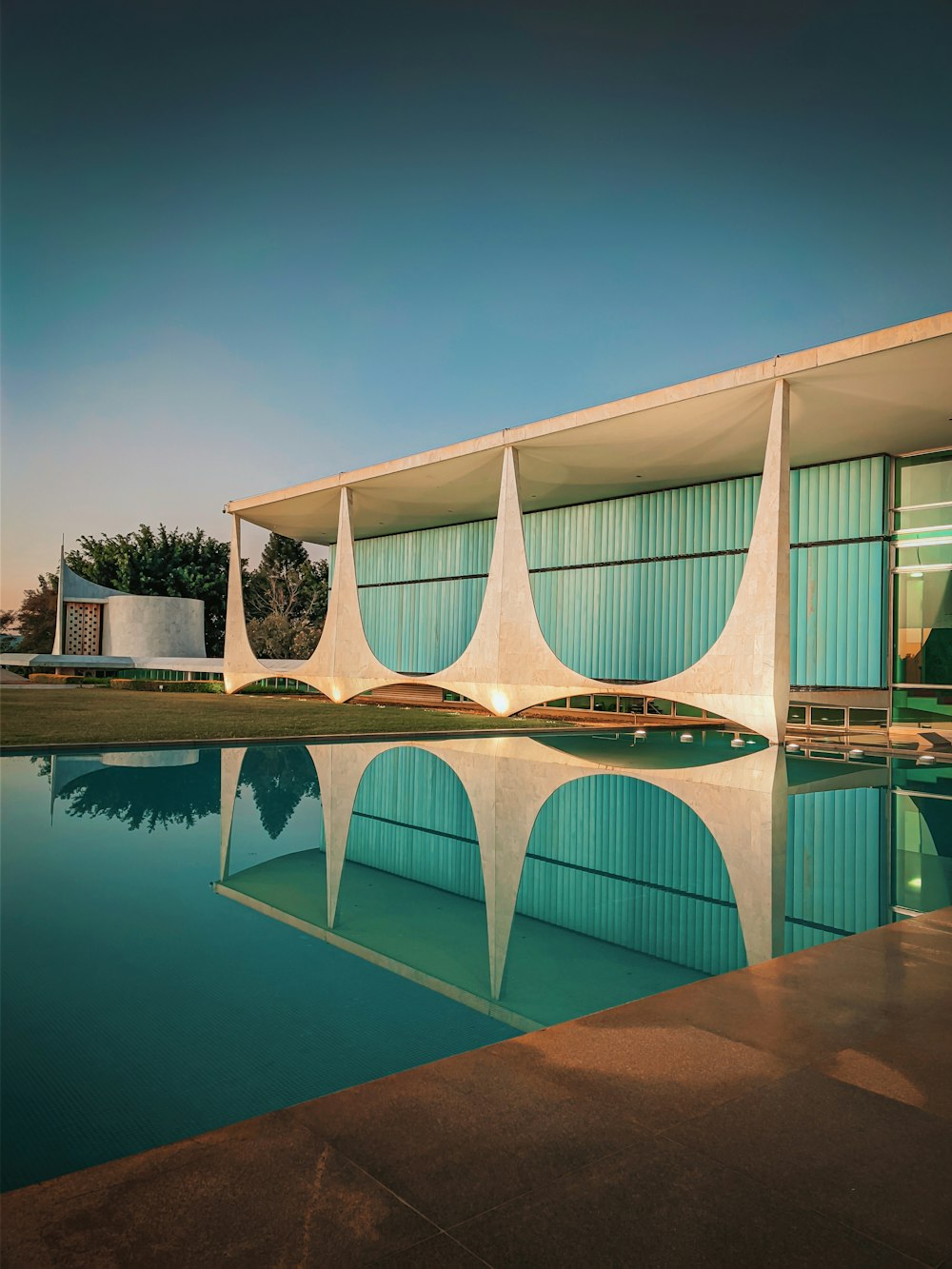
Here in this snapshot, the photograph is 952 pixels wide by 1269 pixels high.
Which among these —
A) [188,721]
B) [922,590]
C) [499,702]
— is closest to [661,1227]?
[188,721]

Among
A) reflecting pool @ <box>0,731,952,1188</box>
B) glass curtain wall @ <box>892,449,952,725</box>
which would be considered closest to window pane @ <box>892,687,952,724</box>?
glass curtain wall @ <box>892,449,952,725</box>

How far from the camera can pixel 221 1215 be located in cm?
161

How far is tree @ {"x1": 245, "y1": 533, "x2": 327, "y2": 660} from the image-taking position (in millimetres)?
42562

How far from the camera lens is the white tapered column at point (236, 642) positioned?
28391mm

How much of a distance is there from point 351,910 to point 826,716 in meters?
17.1

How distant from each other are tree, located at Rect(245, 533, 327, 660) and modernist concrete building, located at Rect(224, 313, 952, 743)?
15.7 m

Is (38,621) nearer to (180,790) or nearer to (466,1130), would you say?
(180,790)

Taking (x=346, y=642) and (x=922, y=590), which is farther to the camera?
(x=346, y=642)

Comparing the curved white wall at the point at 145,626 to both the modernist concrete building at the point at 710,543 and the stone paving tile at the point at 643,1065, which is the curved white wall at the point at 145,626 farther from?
the stone paving tile at the point at 643,1065

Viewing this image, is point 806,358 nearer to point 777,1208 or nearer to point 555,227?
point 555,227

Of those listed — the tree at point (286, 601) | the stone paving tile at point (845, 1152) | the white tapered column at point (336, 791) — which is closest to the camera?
the stone paving tile at point (845, 1152)

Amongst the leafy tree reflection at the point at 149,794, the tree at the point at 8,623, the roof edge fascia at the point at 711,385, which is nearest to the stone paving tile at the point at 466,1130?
the leafy tree reflection at the point at 149,794

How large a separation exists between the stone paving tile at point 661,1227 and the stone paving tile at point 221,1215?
188 millimetres

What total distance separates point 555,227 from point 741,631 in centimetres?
1045
